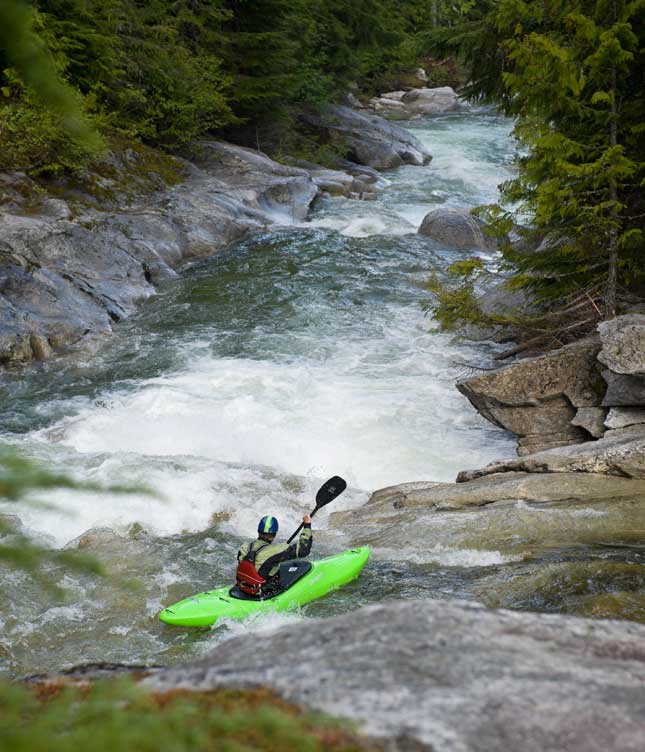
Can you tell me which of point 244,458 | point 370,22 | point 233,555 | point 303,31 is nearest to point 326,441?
point 244,458

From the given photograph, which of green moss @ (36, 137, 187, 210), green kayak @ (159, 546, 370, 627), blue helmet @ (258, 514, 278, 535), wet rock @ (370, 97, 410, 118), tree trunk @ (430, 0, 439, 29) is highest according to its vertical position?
tree trunk @ (430, 0, 439, 29)

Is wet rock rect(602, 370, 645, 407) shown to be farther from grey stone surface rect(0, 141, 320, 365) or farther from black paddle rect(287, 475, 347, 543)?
grey stone surface rect(0, 141, 320, 365)

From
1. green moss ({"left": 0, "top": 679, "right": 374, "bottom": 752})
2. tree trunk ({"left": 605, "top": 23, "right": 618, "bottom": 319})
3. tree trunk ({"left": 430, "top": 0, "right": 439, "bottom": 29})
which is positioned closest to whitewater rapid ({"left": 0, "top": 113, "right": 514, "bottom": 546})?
tree trunk ({"left": 605, "top": 23, "right": 618, "bottom": 319})

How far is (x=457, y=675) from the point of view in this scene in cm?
242

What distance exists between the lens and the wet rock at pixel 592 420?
28.7ft

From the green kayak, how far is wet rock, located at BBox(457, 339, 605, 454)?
3399 mm

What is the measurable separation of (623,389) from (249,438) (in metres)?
4.73

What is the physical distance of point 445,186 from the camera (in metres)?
25.1

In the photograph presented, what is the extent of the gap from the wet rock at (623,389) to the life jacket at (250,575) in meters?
4.38

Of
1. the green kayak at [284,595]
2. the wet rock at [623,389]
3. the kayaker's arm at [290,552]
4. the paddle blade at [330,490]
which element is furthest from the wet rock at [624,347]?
the kayaker's arm at [290,552]

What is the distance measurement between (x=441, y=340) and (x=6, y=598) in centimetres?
885

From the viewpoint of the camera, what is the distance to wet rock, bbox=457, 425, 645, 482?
734 cm

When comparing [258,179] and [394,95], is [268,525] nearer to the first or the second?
[258,179]

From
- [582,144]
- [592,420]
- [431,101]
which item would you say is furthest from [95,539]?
[431,101]
